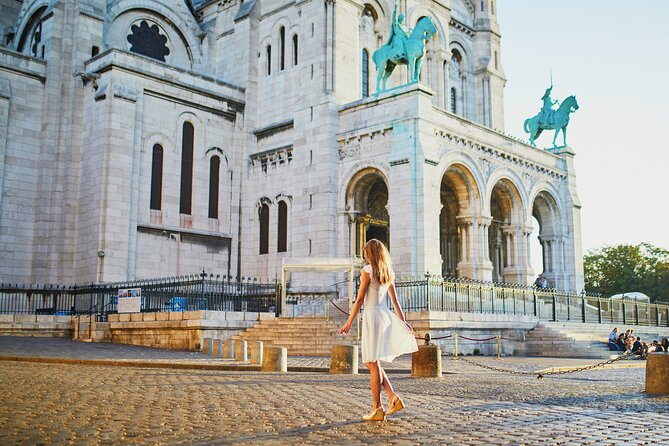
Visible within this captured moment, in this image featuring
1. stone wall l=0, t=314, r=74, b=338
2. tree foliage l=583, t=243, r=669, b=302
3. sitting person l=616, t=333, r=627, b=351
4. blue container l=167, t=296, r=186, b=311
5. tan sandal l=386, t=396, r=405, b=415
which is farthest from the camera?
tree foliage l=583, t=243, r=669, b=302

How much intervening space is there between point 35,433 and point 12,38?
35005 mm

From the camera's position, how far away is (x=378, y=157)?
94.6 feet

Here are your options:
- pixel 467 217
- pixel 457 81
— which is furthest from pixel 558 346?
pixel 457 81

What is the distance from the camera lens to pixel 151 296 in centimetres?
2378

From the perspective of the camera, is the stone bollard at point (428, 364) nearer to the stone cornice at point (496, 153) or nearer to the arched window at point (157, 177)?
the stone cornice at point (496, 153)

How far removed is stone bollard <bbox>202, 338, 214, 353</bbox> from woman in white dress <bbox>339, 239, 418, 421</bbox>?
41.6 ft

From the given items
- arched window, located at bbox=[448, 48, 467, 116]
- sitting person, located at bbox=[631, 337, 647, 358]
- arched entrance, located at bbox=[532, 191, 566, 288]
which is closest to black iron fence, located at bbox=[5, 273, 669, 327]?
arched entrance, located at bbox=[532, 191, 566, 288]

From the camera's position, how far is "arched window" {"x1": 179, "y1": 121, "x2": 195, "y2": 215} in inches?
1276

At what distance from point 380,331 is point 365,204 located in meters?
23.5

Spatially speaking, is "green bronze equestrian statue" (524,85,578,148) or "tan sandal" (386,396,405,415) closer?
"tan sandal" (386,396,405,415)

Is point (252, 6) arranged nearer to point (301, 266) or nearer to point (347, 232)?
point (347, 232)

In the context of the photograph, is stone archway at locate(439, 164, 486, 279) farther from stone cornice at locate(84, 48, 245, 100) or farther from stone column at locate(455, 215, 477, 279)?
stone cornice at locate(84, 48, 245, 100)

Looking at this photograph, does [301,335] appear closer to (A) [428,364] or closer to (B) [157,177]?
(A) [428,364]

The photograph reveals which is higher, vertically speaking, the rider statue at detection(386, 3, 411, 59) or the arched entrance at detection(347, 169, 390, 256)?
the rider statue at detection(386, 3, 411, 59)
